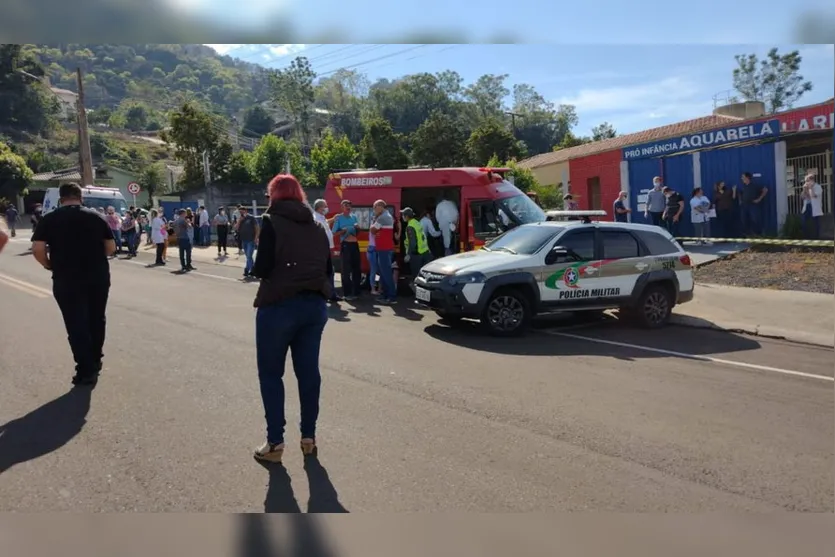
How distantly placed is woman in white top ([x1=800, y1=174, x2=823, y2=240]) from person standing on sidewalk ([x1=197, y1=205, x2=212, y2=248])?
47.2 feet

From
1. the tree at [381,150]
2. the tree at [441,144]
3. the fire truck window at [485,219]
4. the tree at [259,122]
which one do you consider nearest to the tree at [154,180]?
the tree at [259,122]

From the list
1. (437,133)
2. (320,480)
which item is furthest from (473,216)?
(437,133)

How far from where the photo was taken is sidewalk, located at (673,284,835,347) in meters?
9.58

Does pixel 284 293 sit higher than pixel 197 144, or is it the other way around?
pixel 197 144

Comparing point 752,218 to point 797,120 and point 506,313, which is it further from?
point 506,313

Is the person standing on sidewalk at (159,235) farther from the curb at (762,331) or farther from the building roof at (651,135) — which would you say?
the building roof at (651,135)

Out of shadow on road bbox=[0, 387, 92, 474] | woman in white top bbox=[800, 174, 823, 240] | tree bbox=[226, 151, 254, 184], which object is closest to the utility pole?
shadow on road bbox=[0, 387, 92, 474]

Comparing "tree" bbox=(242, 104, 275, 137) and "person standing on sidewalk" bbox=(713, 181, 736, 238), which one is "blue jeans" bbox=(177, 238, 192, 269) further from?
"person standing on sidewalk" bbox=(713, 181, 736, 238)

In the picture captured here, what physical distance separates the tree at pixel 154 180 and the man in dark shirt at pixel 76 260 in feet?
80.5

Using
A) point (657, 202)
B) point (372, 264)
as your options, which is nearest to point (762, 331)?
point (372, 264)

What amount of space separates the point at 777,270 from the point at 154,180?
2738 centimetres

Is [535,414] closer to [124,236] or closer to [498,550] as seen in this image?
[498,550]

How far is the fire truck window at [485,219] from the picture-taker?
40.8 ft

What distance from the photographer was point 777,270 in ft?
44.6
